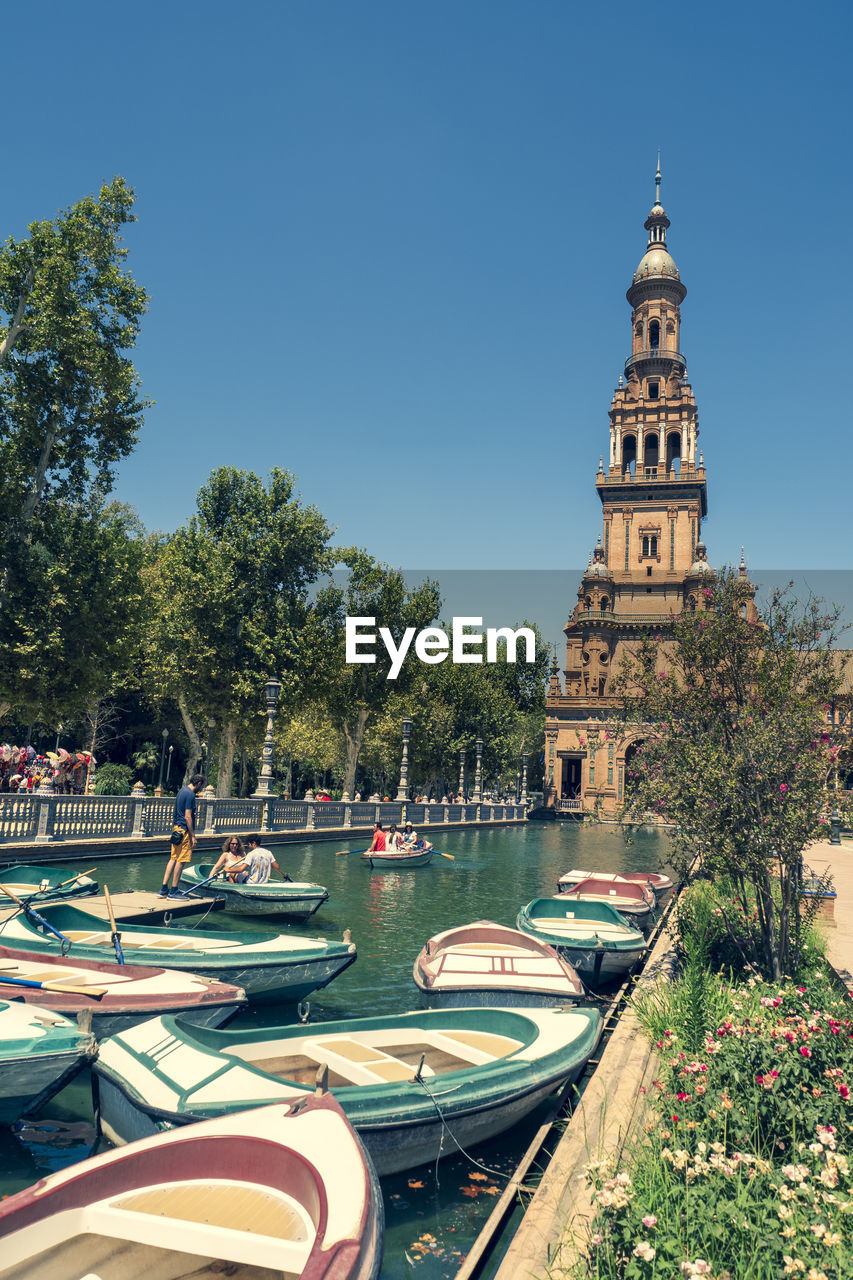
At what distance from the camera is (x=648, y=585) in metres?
75.4

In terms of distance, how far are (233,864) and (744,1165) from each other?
12728 millimetres

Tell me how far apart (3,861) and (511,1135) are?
57.1ft

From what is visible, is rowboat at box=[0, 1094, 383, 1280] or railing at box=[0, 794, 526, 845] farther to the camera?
railing at box=[0, 794, 526, 845]

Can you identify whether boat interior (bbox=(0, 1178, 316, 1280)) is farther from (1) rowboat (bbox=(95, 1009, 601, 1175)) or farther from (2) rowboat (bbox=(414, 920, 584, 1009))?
(2) rowboat (bbox=(414, 920, 584, 1009))

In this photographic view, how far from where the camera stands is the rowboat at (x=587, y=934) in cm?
1129

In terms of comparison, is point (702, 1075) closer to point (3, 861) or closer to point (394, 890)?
point (394, 890)

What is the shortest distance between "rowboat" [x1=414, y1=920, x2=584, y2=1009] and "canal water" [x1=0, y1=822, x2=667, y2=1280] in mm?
1183

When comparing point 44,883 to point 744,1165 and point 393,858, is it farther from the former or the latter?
point 744,1165

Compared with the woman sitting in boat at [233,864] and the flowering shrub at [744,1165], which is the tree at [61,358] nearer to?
the woman sitting in boat at [233,864]

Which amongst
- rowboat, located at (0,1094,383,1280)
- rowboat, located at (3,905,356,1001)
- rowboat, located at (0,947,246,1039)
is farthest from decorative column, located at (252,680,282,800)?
rowboat, located at (0,1094,383,1280)

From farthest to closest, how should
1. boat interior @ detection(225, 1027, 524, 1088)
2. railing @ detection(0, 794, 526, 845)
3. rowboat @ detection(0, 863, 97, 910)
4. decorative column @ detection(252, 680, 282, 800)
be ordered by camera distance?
decorative column @ detection(252, 680, 282, 800)
railing @ detection(0, 794, 526, 845)
rowboat @ detection(0, 863, 97, 910)
boat interior @ detection(225, 1027, 524, 1088)

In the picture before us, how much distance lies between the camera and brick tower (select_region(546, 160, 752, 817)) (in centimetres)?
7119

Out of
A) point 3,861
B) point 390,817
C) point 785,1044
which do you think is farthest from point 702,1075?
point 390,817

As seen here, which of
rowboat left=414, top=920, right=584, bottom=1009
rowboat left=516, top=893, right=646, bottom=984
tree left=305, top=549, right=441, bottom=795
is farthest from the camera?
tree left=305, top=549, right=441, bottom=795
